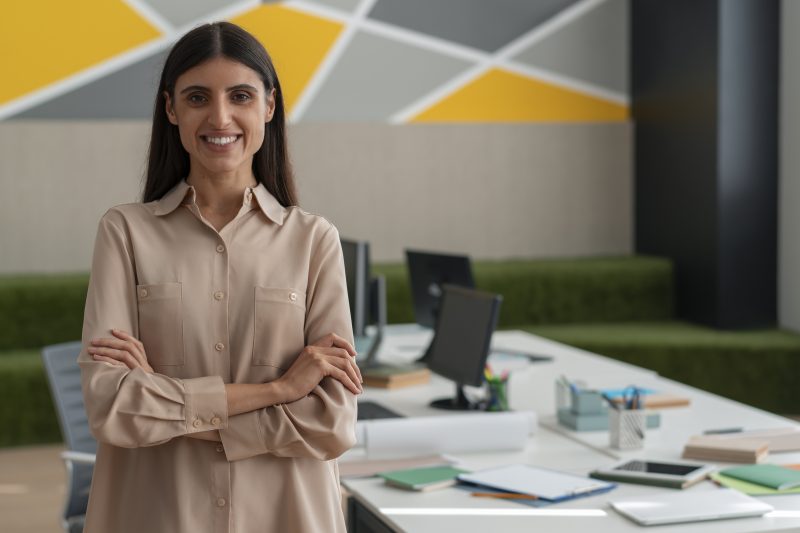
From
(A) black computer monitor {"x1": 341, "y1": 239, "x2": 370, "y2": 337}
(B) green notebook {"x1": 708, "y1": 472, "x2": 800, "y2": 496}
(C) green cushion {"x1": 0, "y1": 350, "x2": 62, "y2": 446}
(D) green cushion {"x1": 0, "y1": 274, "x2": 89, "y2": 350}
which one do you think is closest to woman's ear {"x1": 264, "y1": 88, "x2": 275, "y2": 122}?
(B) green notebook {"x1": 708, "y1": 472, "x2": 800, "y2": 496}

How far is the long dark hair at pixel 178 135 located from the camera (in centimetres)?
193

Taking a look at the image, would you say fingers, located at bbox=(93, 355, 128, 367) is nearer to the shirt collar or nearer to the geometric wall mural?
the shirt collar

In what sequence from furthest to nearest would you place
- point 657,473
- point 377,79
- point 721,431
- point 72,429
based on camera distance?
point 377,79, point 72,429, point 721,431, point 657,473

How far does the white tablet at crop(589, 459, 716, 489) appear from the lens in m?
2.85

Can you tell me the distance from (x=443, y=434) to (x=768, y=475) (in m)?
0.91

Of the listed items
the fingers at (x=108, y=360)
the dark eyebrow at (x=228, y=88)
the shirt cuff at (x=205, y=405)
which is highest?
the dark eyebrow at (x=228, y=88)

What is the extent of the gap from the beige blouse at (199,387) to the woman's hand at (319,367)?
3cm

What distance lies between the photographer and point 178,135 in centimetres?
204

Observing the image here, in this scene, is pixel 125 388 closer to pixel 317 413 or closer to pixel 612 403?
pixel 317 413

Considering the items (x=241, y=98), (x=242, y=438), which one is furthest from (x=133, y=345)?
(x=241, y=98)

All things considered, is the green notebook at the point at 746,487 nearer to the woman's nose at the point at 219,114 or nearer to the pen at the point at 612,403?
the pen at the point at 612,403

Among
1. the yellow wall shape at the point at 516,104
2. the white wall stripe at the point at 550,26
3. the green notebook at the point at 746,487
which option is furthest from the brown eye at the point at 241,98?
the white wall stripe at the point at 550,26

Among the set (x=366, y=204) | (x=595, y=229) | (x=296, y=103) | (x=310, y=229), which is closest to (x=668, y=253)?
(x=595, y=229)

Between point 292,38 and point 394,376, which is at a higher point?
point 292,38
